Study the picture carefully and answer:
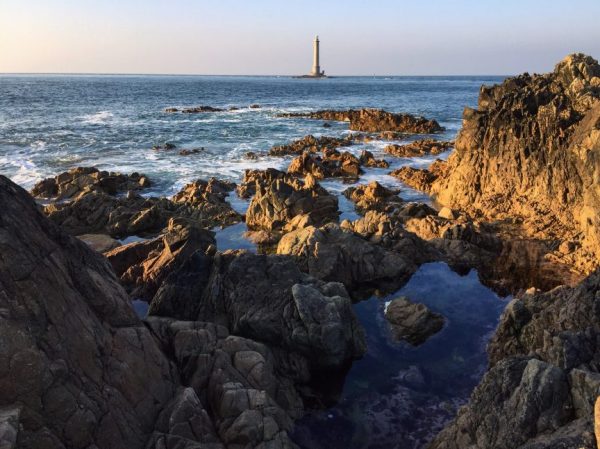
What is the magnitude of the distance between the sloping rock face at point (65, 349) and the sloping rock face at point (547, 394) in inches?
306

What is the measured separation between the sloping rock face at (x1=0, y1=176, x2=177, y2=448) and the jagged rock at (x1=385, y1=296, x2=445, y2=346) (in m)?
9.64

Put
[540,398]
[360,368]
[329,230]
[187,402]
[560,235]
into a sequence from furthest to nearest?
1. [560,235]
2. [329,230]
3. [360,368]
4. [187,402]
5. [540,398]

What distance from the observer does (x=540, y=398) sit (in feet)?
31.6

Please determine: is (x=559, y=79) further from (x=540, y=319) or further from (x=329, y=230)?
(x=540, y=319)

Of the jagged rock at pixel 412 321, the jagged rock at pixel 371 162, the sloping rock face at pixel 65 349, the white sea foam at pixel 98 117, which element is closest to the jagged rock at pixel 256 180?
the jagged rock at pixel 371 162

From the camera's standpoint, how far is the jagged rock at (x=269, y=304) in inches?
646

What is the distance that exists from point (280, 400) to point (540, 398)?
772 cm

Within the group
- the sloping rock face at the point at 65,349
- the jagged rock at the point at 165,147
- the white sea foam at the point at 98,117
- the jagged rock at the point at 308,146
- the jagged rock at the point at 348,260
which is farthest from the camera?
the white sea foam at the point at 98,117

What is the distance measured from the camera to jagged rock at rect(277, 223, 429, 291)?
890 inches

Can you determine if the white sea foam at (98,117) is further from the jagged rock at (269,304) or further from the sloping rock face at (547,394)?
the sloping rock face at (547,394)

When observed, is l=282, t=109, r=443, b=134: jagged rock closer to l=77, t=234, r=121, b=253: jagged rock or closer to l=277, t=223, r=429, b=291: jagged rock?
l=277, t=223, r=429, b=291: jagged rock

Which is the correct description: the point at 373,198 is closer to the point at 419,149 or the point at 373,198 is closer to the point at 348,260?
the point at 348,260

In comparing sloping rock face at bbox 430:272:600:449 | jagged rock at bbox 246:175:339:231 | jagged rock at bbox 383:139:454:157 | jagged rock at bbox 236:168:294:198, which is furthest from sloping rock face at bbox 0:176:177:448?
jagged rock at bbox 383:139:454:157

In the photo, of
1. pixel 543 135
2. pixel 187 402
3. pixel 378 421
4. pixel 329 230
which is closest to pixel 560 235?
pixel 543 135
